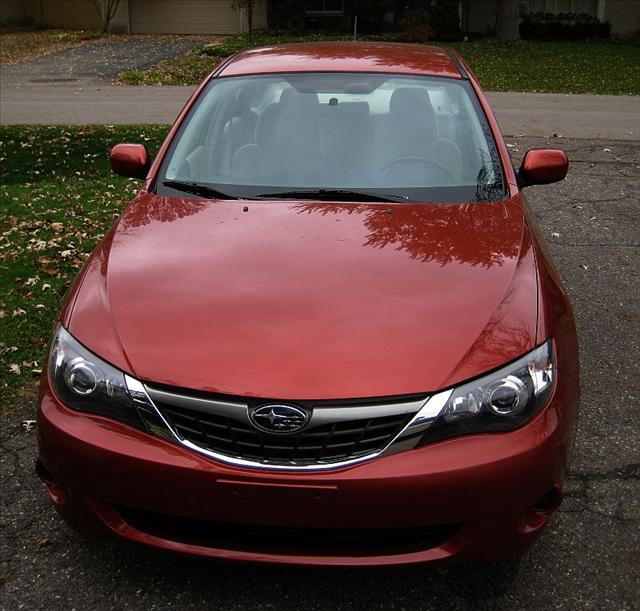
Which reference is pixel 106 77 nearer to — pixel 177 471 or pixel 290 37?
pixel 290 37

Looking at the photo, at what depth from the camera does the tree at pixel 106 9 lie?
1249 inches

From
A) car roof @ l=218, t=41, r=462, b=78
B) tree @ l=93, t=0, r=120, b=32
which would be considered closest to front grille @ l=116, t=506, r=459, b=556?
car roof @ l=218, t=41, r=462, b=78

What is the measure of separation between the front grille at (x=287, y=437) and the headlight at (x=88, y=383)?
13 centimetres

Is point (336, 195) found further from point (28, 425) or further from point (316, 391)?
point (28, 425)

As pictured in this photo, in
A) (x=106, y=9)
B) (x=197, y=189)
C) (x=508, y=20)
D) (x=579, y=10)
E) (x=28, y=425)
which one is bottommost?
(x=106, y=9)

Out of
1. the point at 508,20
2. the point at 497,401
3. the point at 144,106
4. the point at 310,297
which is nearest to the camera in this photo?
the point at 497,401

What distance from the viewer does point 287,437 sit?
2.20m

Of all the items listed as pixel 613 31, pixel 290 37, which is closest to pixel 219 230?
pixel 290 37

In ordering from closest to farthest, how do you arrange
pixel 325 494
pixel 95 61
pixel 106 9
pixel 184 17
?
pixel 325 494
pixel 95 61
pixel 106 9
pixel 184 17

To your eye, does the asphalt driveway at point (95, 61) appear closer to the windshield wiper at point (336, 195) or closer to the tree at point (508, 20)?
the tree at point (508, 20)

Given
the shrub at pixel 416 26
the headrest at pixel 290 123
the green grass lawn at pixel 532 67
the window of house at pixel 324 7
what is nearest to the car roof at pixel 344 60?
the headrest at pixel 290 123

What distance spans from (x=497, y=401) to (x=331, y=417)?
494 mm

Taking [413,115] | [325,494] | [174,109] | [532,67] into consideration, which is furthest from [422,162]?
[532,67]

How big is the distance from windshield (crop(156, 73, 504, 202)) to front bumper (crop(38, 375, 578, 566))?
4.54 ft
